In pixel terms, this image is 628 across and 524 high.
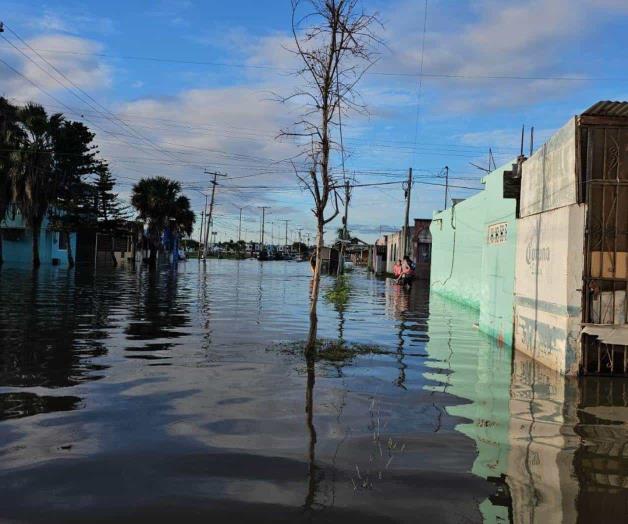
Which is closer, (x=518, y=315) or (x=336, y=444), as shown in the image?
(x=336, y=444)

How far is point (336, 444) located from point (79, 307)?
A: 43.3 feet

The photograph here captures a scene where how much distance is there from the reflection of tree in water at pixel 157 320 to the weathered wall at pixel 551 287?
6277 mm

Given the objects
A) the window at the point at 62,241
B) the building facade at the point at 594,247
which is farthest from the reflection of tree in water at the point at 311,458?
the window at the point at 62,241

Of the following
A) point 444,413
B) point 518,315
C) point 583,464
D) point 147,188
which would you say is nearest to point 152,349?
point 444,413

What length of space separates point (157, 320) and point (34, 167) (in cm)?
2907

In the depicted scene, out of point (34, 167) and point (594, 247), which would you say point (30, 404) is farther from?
point (34, 167)

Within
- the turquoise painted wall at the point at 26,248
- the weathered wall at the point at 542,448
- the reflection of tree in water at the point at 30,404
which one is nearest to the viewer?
the weathered wall at the point at 542,448

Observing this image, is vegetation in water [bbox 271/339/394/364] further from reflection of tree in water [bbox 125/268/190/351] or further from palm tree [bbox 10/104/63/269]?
palm tree [bbox 10/104/63/269]

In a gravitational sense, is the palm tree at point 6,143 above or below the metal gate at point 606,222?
above

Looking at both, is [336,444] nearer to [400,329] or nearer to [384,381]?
[384,381]

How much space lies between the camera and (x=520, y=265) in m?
11.2

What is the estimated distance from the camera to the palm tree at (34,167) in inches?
1521

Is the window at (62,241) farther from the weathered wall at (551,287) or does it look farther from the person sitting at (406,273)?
the weathered wall at (551,287)

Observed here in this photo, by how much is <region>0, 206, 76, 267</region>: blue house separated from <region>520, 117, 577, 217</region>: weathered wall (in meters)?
41.4
